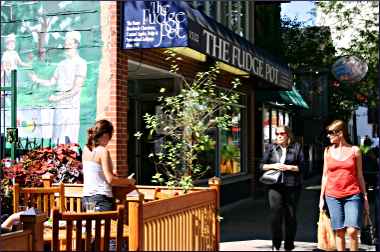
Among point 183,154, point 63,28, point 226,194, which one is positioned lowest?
point 226,194

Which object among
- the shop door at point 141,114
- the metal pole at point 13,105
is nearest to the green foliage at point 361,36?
the metal pole at point 13,105

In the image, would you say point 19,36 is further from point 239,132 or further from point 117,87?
point 239,132

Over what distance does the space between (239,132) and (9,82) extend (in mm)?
5596

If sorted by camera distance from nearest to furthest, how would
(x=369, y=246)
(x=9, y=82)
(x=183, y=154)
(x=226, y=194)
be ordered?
1. (x=369, y=246)
2. (x=183, y=154)
3. (x=9, y=82)
4. (x=226, y=194)

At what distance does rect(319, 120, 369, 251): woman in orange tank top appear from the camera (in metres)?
4.54

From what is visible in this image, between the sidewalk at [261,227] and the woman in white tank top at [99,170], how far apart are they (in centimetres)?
160

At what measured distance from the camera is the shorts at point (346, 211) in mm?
4609

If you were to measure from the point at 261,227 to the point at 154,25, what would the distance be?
3.00 m

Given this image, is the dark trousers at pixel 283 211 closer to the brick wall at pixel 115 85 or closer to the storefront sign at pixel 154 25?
the brick wall at pixel 115 85

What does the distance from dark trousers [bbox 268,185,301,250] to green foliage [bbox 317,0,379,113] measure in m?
1.49

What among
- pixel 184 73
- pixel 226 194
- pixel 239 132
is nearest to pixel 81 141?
pixel 184 73

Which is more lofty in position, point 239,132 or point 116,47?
point 116,47

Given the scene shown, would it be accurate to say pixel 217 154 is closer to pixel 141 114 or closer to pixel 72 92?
pixel 141 114

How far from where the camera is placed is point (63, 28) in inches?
234
